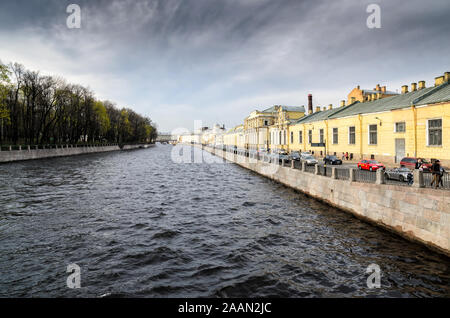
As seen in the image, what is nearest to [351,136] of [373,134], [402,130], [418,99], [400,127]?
[373,134]

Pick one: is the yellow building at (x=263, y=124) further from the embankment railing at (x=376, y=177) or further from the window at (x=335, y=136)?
the embankment railing at (x=376, y=177)

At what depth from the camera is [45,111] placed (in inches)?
2243

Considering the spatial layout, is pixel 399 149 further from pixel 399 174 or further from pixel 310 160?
pixel 399 174

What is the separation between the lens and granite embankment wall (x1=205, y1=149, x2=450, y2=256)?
938cm

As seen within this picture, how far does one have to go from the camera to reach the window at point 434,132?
2362cm

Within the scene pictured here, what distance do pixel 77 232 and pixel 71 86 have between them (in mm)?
62236

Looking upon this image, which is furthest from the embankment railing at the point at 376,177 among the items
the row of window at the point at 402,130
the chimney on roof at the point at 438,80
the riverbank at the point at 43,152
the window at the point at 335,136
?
the riverbank at the point at 43,152

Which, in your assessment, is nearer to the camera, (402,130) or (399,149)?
(402,130)

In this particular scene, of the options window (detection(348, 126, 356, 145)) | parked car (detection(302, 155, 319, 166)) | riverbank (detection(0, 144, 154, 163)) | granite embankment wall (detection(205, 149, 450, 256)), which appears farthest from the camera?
riverbank (detection(0, 144, 154, 163))

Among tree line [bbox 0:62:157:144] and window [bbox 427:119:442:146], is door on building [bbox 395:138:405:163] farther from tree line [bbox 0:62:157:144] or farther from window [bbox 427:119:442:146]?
tree line [bbox 0:62:157:144]

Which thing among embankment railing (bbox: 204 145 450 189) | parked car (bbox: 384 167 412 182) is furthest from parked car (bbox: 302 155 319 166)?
parked car (bbox: 384 167 412 182)

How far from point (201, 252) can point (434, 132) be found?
1026 inches

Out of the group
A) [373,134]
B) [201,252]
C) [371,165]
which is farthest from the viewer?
[373,134]

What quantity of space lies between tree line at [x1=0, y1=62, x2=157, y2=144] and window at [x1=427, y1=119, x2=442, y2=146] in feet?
188
